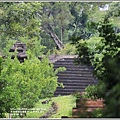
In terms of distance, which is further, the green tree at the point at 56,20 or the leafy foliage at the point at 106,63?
the green tree at the point at 56,20

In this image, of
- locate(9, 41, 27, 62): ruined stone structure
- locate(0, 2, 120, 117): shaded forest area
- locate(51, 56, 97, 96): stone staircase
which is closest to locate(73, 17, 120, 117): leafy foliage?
locate(51, 56, 97, 96): stone staircase

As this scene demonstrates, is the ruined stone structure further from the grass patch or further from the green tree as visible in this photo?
the grass patch

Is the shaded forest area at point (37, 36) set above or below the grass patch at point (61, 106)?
above

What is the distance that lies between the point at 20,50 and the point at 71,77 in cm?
65

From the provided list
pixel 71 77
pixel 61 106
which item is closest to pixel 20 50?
pixel 71 77

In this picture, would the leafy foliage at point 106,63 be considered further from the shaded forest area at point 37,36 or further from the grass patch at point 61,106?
the shaded forest area at point 37,36

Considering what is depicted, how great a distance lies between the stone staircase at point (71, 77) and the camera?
350 centimetres

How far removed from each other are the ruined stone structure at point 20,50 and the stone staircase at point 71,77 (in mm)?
370

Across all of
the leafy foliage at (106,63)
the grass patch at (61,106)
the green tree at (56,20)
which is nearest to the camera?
the leafy foliage at (106,63)

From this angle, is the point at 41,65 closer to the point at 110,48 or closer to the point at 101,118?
the point at 110,48

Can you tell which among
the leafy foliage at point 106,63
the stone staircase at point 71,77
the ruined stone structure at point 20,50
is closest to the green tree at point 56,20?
the stone staircase at point 71,77

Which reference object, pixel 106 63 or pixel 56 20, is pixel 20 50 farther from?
pixel 106 63

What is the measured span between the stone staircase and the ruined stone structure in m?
0.37

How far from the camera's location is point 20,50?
3.66 m
